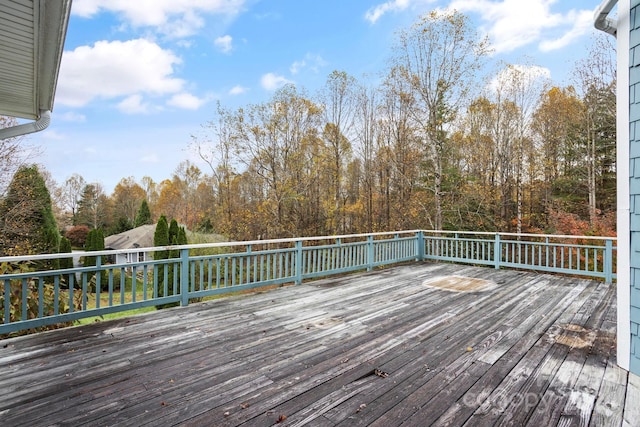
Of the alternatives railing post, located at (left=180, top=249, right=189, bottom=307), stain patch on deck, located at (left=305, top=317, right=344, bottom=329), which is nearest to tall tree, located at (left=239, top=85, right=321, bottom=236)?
railing post, located at (left=180, top=249, right=189, bottom=307)

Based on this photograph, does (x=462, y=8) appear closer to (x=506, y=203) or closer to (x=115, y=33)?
(x=506, y=203)

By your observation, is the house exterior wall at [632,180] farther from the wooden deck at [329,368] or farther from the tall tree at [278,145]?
the tall tree at [278,145]

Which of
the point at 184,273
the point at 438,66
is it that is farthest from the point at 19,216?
the point at 438,66

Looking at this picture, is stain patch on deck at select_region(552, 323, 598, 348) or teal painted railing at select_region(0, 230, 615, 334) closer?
stain patch on deck at select_region(552, 323, 598, 348)

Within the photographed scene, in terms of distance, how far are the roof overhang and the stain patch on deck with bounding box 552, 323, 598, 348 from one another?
444 centimetres

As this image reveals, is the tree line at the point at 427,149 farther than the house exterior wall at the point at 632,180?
Yes

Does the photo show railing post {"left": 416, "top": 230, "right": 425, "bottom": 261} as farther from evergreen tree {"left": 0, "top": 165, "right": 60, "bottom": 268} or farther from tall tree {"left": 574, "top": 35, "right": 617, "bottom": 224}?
evergreen tree {"left": 0, "top": 165, "right": 60, "bottom": 268}

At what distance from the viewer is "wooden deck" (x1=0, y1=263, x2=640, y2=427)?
1.76m

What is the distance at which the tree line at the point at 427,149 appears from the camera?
9859mm

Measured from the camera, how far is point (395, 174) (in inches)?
497

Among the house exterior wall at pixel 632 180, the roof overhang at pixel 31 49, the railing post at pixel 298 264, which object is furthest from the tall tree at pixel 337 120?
the house exterior wall at pixel 632 180

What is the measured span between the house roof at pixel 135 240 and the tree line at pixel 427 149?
7.16 m

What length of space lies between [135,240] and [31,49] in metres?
19.5

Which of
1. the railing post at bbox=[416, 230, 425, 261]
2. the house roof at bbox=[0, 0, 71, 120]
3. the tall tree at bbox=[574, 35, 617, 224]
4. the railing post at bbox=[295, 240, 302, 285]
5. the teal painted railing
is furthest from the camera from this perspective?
the tall tree at bbox=[574, 35, 617, 224]
